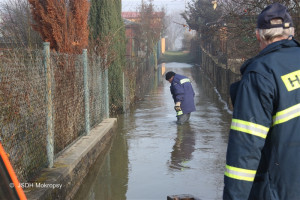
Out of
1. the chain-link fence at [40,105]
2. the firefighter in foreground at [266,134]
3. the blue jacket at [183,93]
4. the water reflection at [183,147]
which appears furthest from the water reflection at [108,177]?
the firefighter in foreground at [266,134]

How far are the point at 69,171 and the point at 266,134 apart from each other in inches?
160

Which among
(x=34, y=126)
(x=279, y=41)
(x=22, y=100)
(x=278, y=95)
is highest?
(x=279, y=41)

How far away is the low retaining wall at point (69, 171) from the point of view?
17.2 ft

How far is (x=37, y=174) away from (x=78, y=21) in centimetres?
446

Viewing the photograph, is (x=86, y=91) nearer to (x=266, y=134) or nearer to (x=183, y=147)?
(x=183, y=147)

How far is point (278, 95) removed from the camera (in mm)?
2623

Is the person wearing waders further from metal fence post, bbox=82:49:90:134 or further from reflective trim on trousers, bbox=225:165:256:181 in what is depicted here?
reflective trim on trousers, bbox=225:165:256:181

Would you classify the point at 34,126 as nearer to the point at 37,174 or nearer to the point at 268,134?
the point at 37,174

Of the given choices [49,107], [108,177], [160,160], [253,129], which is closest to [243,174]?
[253,129]

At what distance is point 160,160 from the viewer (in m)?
8.18

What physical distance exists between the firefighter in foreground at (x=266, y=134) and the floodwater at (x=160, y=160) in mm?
3469

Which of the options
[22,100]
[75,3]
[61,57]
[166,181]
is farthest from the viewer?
[75,3]

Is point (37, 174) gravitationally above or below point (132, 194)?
above

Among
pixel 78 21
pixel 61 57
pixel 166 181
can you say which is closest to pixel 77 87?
pixel 61 57
